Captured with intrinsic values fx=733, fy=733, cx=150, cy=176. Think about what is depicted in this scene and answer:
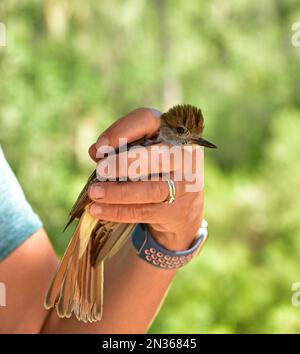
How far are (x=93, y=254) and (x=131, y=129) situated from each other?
0.28 meters

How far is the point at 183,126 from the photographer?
127 cm

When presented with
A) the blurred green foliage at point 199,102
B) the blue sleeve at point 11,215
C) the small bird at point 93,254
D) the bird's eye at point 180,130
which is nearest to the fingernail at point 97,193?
the small bird at point 93,254

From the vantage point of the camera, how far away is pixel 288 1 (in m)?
14.7

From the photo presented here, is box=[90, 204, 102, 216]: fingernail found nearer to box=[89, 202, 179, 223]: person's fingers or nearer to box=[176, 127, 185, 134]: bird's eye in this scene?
box=[89, 202, 179, 223]: person's fingers

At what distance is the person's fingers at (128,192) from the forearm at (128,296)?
281mm

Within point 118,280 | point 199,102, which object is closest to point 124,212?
point 118,280

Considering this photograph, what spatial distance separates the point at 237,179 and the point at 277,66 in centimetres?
430

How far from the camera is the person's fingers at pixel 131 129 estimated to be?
3.56 ft

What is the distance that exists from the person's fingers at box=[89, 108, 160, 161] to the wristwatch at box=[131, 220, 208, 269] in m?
0.22

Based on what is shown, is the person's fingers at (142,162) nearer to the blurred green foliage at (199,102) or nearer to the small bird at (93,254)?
the small bird at (93,254)
